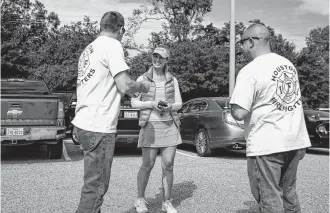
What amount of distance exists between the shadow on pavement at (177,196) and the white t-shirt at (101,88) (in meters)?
1.78

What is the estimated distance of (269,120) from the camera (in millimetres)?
2889

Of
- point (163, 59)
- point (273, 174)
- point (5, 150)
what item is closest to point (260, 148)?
point (273, 174)

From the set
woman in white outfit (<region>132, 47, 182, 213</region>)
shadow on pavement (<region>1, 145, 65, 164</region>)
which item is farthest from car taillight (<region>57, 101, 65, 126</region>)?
woman in white outfit (<region>132, 47, 182, 213</region>)

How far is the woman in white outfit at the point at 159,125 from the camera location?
4477mm

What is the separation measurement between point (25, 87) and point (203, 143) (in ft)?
14.7

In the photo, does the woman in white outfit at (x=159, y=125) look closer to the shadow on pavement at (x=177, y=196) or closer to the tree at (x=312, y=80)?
the shadow on pavement at (x=177, y=196)

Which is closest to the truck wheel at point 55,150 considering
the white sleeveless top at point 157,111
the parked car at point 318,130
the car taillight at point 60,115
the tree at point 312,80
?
the car taillight at point 60,115

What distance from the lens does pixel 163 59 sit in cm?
459

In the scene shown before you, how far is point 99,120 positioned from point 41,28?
47.5 metres

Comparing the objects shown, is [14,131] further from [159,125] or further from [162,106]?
[162,106]

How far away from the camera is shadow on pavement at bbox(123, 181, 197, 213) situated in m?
4.67

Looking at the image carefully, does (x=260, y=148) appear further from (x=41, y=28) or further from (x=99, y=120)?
(x=41, y=28)

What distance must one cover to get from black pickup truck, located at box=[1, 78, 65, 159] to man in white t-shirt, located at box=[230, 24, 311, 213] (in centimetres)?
573

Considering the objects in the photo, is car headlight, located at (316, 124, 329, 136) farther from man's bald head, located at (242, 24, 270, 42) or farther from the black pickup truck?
man's bald head, located at (242, 24, 270, 42)
